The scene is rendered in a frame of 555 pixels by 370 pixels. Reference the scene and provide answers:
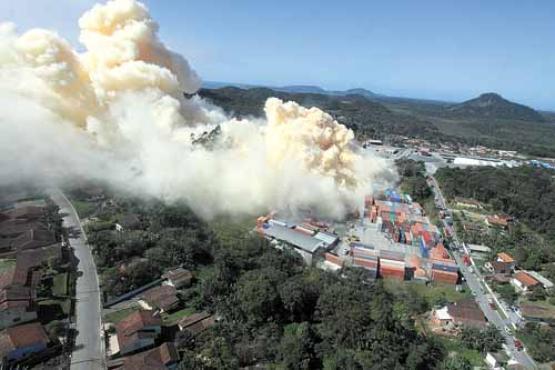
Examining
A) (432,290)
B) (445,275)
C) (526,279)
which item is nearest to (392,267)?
(432,290)

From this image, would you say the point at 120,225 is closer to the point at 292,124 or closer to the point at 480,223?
the point at 292,124

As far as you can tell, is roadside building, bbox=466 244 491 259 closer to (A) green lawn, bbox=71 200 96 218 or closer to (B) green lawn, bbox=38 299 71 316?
(B) green lawn, bbox=38 299 71 316

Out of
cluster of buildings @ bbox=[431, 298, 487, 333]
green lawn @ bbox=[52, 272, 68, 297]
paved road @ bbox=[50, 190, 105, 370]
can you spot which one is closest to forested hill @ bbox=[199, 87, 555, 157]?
paved road @ bbox=[50, 190, 105, 370]

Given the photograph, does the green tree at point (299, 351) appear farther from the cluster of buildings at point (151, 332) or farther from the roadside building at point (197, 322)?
the cluster of buildings at point (151, 332)

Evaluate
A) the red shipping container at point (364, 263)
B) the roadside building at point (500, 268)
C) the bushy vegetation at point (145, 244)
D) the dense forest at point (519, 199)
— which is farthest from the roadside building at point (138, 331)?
the dense forest at point (519, 199)

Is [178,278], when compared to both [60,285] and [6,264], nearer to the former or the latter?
[60,285]
